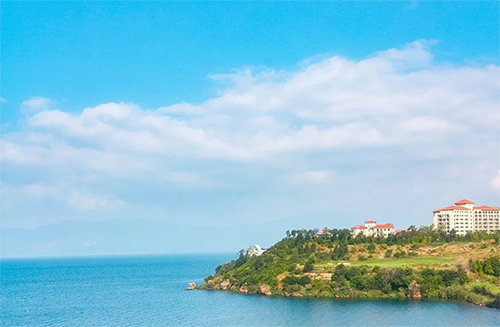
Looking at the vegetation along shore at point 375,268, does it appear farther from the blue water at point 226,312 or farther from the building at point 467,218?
the building at point 467,218

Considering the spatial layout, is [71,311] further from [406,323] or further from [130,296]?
[406,323]

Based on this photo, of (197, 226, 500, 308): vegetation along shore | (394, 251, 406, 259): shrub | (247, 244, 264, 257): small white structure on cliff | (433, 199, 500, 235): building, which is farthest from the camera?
(433, 199, 500, 235): building

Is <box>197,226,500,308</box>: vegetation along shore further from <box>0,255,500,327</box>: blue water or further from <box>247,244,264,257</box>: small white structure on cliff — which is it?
<box>0,255,500,327</box>: blue water

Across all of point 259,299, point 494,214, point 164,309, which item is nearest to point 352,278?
point 259,299

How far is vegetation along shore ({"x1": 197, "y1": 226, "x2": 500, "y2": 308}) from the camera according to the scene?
6919 centimetres

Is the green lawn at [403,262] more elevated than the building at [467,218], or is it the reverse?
the building at [467,218]

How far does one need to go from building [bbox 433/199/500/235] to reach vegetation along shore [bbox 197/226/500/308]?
50.5ft

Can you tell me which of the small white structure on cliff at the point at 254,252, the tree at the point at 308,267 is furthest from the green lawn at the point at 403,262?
the small white structure on cliff at the point at 254,252

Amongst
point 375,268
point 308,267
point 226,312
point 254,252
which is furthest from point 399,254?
point 226,312

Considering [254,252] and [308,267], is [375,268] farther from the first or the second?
[254,252]

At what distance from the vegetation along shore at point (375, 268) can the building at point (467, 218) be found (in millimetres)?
15393

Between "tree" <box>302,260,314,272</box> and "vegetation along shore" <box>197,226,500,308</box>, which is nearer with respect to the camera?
"vegetation along shore" <box>197,226,500,308</box>

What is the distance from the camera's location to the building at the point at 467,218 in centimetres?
12100

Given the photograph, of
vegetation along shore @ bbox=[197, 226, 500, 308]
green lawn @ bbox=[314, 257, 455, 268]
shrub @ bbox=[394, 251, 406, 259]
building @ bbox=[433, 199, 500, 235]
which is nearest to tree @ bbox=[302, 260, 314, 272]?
vegetation along shore @ bbox=[197, 226, 500, 308]
